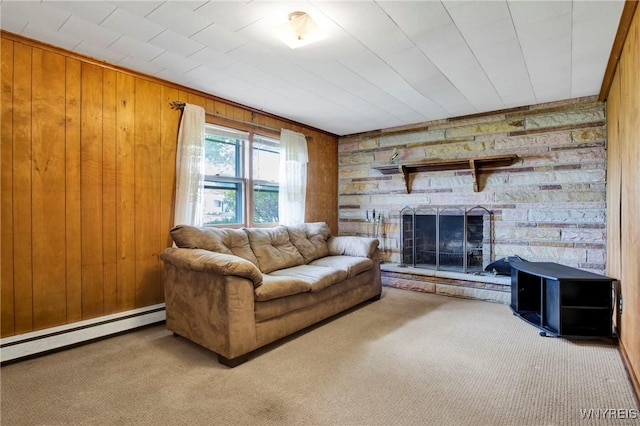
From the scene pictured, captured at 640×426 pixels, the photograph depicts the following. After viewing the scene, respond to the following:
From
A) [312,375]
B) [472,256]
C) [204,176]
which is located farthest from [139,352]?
[472,256]

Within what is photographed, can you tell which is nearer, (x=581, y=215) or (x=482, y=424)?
(x=482, y=424)

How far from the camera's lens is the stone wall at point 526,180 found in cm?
361

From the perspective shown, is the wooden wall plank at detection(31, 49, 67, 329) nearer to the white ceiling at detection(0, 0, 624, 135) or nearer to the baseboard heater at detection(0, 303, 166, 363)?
the baseboard heater at detection(0, 303, 166, 363)

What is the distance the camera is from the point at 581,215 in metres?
3.64

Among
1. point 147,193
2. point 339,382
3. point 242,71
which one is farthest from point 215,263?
point 242,71

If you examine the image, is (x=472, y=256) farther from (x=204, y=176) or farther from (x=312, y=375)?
(x=204, y=176)

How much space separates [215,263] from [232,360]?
693 mm

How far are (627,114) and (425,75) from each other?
1.53 meters

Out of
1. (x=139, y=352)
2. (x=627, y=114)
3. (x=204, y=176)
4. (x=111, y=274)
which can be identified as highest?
(x=627, y=114)

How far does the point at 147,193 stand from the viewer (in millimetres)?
3143

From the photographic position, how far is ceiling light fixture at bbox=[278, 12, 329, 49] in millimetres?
2137

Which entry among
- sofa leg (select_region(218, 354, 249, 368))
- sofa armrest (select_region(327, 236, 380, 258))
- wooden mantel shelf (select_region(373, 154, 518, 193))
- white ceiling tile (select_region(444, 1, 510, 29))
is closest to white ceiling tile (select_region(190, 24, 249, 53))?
white ceiling tile (select_region(444, 1, 510, 29))

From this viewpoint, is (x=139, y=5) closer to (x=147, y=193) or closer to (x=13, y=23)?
(x=13, y=23)

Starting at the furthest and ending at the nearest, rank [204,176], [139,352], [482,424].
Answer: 1. [204,176]
2. [139,352]
3. [482,424]
